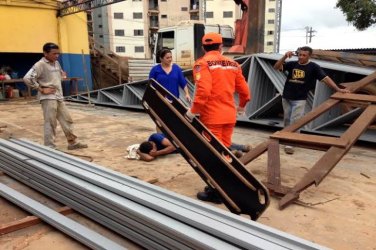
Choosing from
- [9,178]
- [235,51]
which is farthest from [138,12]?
[9,178]

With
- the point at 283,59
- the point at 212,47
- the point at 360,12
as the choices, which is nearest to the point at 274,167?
the point at 212,47

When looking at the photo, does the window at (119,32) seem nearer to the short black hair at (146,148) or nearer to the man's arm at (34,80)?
the man's arm at (34,80)

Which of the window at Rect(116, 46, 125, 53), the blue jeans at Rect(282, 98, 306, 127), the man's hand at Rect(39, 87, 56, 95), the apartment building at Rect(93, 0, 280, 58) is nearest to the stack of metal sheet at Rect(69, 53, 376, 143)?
the blue jeans at Rect(282, 98, 306, 127)

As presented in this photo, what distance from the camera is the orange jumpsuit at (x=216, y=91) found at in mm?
3309

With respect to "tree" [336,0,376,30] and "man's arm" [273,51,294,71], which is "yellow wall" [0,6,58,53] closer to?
"tree" [336,0,376,30]

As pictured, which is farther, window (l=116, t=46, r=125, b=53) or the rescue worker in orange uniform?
window (l=116, t=46, r=125, b=53)

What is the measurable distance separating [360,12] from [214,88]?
15.1m

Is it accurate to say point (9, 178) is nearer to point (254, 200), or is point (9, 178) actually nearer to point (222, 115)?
point (222, 115)

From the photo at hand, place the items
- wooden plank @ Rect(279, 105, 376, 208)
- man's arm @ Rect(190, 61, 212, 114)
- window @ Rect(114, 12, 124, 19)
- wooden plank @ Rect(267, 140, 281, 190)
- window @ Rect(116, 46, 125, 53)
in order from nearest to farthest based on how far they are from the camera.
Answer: man's arm @ Rect(190, 61, 212, 114)
wooden plank @ Rect(279, 105, 376, 208)
wooden plank @ Rect(267, 140, 281, 190)
window @ Rect(114, 12, 124, 19)
window @ Rect(116, 46, 125, 53)

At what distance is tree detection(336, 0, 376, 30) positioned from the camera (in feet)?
49.9

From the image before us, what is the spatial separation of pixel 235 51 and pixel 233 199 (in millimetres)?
6196

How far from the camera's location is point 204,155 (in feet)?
9.80

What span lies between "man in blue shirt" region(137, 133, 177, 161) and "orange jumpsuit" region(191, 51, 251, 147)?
63.7 inches

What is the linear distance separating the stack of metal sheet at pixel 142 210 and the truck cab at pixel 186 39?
11.7m
